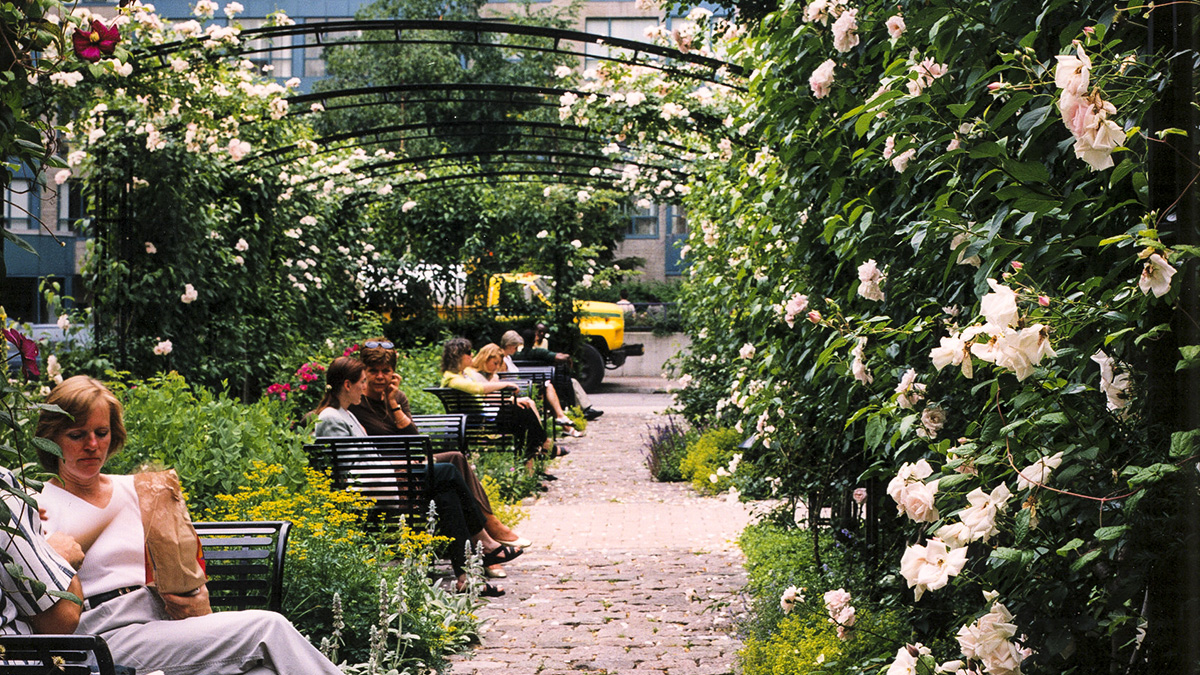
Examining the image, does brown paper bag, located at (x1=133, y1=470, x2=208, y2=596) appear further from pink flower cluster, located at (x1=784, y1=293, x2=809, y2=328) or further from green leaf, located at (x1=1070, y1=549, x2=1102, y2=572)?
green leaf, located at (x1=1070, y1=549, x2=1102, y2=572)

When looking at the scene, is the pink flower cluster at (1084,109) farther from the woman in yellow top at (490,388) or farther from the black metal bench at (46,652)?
the woman in yellow top at (490,388)

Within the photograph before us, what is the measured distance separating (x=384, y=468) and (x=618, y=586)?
1426mm

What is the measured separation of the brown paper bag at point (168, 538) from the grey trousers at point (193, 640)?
0.32 ft

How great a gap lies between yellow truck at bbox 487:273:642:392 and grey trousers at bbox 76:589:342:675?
51.8 feet

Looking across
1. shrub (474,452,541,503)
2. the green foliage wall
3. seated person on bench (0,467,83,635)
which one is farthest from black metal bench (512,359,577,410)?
seated person on bench (0,467,83,635)

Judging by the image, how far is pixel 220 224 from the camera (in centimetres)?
1076

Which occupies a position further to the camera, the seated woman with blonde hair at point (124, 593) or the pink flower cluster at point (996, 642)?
the seated woman with blonde hair at point (124, 593)

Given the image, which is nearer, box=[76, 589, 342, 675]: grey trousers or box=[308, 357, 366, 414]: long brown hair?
box=[76, 589, 342, 675]: grey trousers

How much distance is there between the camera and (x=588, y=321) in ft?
66.2

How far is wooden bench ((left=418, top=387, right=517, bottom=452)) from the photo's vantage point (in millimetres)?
9555

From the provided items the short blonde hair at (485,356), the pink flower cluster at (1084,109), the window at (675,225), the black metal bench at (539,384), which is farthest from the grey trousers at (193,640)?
the window at (675,225)

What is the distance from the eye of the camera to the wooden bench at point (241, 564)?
3.71 meters

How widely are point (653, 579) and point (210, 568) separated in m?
2.96

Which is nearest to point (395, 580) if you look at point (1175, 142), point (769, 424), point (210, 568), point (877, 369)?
point (210, 568)
